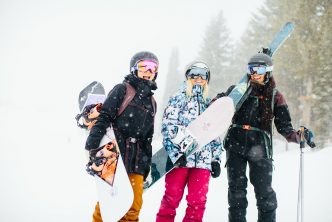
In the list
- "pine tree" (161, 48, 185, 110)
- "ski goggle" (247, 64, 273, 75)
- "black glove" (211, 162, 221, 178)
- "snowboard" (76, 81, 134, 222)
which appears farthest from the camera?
"pine tree" (161, 48, 185, 110)

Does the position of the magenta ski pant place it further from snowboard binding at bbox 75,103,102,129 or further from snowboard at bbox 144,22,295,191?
snowboard binding at bbox 75,103,102,129

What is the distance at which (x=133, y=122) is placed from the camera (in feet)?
12.7

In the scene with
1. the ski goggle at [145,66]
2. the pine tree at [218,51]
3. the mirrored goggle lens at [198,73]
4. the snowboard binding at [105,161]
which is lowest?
the snowboard binding at [105,161]

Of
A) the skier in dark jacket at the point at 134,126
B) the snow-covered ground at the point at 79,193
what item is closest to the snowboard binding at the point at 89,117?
the skier in dark jacket at the point at 134,126

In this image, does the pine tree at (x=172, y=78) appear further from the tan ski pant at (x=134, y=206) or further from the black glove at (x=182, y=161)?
the tan ski pant at (x=134, y=206)

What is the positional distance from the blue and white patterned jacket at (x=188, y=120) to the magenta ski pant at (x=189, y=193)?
142 millimetres

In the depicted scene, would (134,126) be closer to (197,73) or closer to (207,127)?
(207,127)

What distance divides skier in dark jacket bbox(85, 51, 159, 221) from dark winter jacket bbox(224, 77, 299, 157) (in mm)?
1264

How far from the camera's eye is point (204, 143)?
4180 millimetres

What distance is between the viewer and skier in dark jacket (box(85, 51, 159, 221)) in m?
3.69

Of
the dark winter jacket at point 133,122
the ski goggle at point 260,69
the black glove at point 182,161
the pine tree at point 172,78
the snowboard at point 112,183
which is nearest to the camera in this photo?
the snowboard at point 112,183

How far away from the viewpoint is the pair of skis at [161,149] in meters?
3.57

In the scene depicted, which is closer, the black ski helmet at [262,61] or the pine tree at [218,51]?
the black ski helmet at [262,61]

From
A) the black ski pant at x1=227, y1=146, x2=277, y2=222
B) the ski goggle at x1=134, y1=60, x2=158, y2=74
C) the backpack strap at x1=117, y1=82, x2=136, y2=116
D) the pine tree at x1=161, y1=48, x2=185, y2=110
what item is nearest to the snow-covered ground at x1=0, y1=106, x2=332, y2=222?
the black ski pant at x1=227, y1=146, x2=277, y2=222
